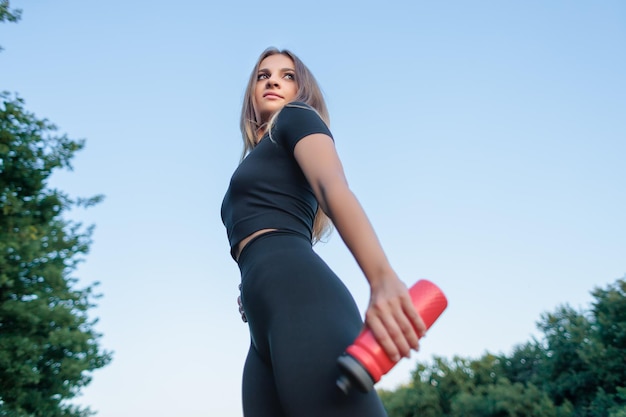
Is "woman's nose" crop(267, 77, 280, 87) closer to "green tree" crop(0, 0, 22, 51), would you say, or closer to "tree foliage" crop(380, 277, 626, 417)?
"green tree" crop(0, 0, 22, 51)

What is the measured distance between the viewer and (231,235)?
6.89ft

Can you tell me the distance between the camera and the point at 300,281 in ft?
5.79

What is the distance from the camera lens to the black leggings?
158 centimetres

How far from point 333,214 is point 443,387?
34.8 m

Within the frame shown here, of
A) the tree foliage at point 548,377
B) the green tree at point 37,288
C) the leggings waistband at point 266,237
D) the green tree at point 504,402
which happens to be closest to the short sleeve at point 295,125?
the leggings waistband at point 266,237

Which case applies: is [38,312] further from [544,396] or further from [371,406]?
[544,396]


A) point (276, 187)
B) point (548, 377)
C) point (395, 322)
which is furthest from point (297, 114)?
point (548, 377)

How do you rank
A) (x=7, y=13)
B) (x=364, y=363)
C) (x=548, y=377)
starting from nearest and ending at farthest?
(x=364, y=363) < (x=7, y=13) < (x=548, y=377)

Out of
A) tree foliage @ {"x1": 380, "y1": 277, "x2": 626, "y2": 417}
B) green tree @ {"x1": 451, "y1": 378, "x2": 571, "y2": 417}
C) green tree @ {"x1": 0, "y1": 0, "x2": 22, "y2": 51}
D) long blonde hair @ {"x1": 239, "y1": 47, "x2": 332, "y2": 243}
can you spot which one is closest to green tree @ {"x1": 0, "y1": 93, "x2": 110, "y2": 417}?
green tree @ {"x1": 0, "y1": 0, "x2": 22, "y2": 51}

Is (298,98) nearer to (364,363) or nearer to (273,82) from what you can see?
(273,82)

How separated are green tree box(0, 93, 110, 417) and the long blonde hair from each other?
9.89m

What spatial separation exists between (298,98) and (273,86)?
0.48ft

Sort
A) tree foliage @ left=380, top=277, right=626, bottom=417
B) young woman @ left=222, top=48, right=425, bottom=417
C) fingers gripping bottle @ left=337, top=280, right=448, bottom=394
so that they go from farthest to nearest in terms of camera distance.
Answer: tree foliage @ left=380, top=277, right=626, bottom=417, young woman @ left=222, top=48, right=425, bottom=417, fingers gripping bottle @ left=337, top=280, right=448, bottom=394

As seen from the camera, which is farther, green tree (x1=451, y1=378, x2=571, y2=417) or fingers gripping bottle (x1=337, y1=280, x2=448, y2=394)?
green tree (x1=451, y1=378, x2=571, y2=417)
